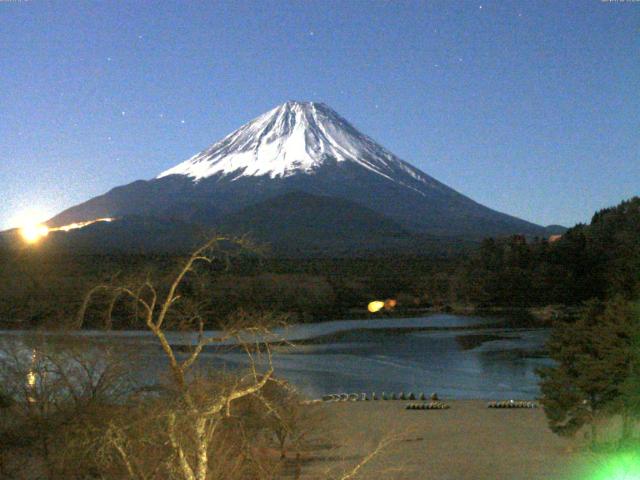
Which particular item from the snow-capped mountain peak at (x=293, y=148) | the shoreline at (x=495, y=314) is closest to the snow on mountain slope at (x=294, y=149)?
the snow-capped mountain peak at (x=293, y=148)

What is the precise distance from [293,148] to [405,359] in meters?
92.3

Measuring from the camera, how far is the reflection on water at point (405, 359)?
2308cm

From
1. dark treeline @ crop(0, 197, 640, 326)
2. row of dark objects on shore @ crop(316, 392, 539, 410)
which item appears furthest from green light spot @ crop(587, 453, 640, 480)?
dark treeline @ crop(0, 197, 640, 326)

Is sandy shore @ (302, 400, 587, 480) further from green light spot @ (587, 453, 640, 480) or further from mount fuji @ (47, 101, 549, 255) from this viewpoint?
mount fuji @ (47, 101, 549, 255)

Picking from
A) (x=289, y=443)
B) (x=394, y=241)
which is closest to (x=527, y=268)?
(x=394, y=241)

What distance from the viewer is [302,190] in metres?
106

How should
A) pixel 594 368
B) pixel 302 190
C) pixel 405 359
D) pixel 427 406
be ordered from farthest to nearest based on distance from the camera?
pixel 302 190 → pixel 405 359 → pixel 427 406 → pixel 594 368

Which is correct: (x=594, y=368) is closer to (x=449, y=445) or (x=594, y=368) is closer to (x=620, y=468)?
(x=620, y=468)

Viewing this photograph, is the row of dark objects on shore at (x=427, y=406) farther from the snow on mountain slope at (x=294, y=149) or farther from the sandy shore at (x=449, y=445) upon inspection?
the snow on mountain slope at (x=294, y=149)

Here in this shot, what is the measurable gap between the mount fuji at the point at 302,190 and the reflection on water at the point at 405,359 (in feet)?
150

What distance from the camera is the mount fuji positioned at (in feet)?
308

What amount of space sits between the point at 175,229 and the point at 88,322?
39844 mm

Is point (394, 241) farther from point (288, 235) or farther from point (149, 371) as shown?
point (149, 371)

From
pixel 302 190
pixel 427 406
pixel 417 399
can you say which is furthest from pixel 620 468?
pixel 302 190
